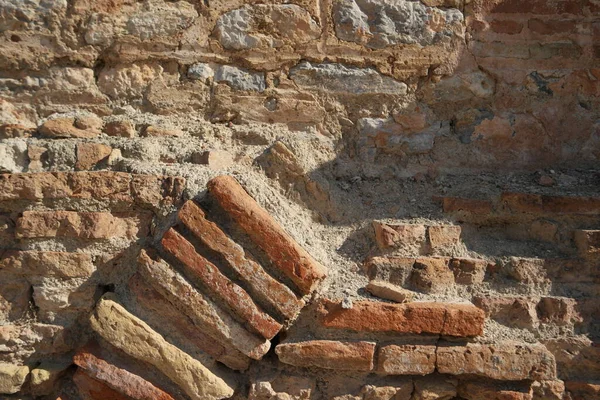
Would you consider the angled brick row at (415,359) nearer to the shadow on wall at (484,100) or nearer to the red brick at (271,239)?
the red brick at (271,239)

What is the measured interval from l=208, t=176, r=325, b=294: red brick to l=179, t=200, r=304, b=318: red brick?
0.16 ft

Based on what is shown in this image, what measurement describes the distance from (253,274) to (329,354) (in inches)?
13.8

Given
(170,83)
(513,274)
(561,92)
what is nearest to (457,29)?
(561,92)

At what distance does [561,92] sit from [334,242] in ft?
3.64

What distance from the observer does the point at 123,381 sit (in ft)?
5.91

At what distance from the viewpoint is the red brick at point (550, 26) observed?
228 centimetres

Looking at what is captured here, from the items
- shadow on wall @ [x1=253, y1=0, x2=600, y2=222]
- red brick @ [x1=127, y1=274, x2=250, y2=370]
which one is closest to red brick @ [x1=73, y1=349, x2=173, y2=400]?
red brick @ [x1=127, y1=274, x2=250, y2=370]

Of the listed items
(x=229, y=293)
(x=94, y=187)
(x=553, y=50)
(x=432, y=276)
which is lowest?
(x=229, y=293)

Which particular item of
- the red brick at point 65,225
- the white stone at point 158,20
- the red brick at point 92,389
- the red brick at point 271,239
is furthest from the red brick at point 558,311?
the white stone at point 158,20

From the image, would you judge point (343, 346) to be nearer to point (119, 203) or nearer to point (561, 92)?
point (119, 203)

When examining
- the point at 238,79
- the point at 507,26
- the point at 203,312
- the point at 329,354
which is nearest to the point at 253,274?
the point at 203,312

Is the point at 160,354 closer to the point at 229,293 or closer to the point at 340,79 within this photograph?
the point at 229,293

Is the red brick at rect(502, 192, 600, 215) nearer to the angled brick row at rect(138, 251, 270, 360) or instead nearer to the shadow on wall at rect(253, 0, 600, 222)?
the shadow on wall at rect(253, 0, 600, 222)

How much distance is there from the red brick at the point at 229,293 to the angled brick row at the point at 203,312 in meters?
0.03
